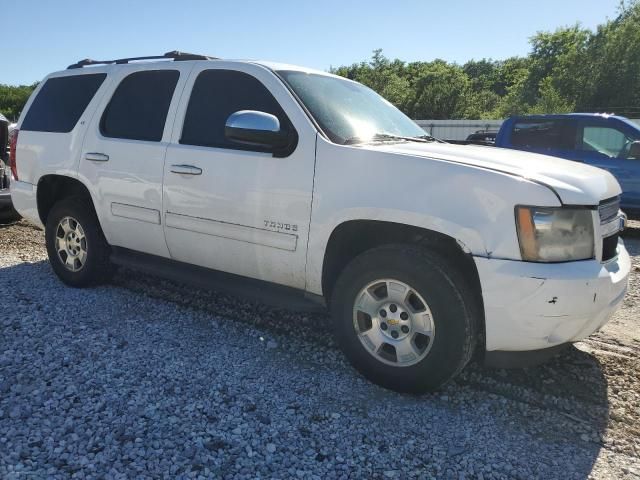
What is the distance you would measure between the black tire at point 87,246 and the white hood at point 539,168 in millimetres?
2611

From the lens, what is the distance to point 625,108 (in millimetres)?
33406

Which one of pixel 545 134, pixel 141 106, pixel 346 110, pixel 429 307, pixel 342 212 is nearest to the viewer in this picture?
pixel 429 307

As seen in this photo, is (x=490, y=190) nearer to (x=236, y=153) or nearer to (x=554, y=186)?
(x=554, y=186)

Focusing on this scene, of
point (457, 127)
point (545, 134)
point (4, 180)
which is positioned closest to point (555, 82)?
point (457, 127)

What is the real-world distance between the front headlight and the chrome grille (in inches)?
7.5

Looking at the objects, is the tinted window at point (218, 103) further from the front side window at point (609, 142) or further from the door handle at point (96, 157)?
the front side window at point (609, 142)

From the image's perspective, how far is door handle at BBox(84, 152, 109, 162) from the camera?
414cm

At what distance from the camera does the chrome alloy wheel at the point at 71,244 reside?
4.53 metres

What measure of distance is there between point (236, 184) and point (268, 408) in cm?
143

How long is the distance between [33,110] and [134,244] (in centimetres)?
184

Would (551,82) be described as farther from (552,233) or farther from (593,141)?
(552,233)

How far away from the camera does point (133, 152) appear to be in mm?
3969

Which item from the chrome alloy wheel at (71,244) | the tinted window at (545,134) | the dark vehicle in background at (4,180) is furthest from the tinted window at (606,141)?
the dark vehicle in background at (4,180)

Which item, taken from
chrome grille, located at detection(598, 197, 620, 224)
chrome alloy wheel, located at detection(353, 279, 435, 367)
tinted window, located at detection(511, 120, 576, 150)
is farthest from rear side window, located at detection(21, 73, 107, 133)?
tinted window, located at detection(511, 120, 576, 150)
